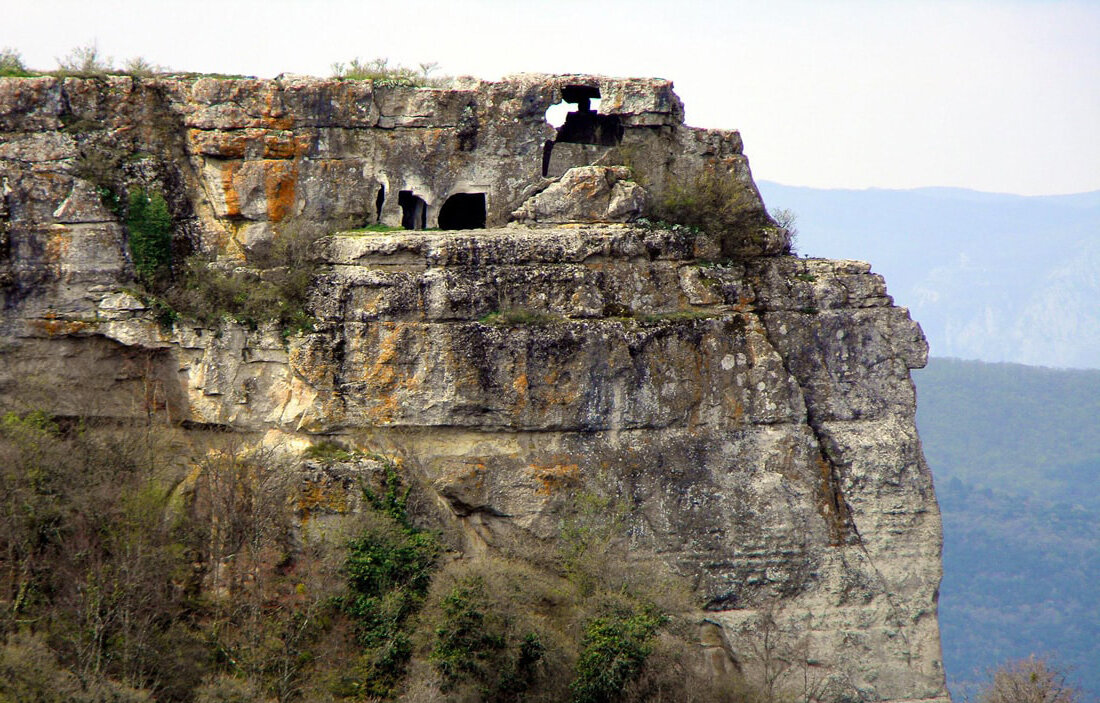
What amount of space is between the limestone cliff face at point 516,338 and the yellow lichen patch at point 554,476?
0.04m

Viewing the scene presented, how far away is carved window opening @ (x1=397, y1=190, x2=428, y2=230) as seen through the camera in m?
24.8

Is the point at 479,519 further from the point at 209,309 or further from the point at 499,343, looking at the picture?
the point at 209,309

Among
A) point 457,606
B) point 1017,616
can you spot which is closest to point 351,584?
point 457,606

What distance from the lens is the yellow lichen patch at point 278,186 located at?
2425cm

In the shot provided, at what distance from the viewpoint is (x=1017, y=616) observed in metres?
89.9

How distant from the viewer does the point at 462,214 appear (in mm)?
26562

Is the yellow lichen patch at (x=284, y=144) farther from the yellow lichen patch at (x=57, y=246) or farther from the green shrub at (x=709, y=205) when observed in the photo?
the green shrub at (x=709, y=205)

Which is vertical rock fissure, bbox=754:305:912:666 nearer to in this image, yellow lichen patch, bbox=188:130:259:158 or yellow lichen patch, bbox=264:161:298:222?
yellow lichen patch, bbox=264:161:298:222

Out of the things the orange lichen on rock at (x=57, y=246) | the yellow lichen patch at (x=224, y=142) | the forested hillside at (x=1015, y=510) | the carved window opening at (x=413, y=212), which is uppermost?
the yellow lichen patch at (x=224, y=142)

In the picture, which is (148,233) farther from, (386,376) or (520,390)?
(520,390)

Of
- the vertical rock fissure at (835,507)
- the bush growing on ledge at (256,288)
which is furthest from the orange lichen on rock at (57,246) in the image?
the vertical rock fissure at (835,507)

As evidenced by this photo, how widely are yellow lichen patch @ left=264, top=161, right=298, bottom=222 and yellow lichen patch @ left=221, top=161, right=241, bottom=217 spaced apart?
0.51m

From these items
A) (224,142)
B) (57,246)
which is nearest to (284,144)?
(224,142)

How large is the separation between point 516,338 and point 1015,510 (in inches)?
3689
